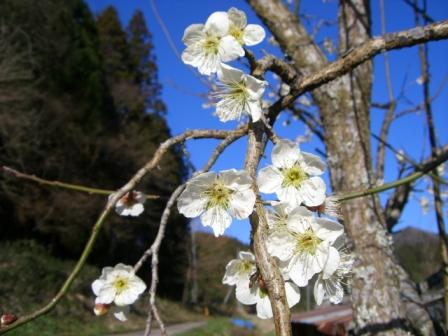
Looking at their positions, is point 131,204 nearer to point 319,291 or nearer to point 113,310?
point 113,310

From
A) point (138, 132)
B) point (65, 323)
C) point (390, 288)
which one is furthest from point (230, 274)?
point (138, 132)

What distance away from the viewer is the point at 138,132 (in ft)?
77.8

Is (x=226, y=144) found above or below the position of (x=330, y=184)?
below

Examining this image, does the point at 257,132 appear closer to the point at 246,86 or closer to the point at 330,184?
the point at 246,86

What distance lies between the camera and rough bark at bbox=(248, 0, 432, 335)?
6.19ft

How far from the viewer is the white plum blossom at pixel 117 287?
123 cm

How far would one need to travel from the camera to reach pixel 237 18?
1.01 meters

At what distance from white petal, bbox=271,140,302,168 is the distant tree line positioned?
10.1 m

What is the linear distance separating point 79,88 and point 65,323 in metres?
12.2

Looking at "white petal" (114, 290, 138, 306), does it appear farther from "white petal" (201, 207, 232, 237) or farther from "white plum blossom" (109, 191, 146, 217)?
"white petal" (201, 207, 232, 237)

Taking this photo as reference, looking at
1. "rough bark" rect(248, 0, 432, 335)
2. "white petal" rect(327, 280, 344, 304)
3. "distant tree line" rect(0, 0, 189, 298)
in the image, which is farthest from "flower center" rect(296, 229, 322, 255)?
"distant tree line" rect(0, 0, 189, 298)

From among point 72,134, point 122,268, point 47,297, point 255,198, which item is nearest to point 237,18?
point 255,198

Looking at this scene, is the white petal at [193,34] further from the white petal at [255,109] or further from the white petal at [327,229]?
the white petal at [327,229]

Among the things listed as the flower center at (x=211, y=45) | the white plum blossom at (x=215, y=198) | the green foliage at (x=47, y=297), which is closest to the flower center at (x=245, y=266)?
the white plum blossom at (x=215, y=198)
